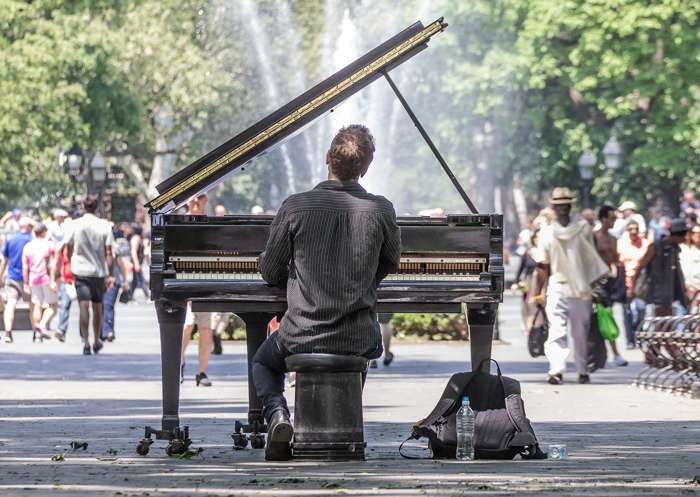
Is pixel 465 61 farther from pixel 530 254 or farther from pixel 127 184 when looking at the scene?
pixel 530 254

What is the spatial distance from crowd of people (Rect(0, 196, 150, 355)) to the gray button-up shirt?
44.9 feet

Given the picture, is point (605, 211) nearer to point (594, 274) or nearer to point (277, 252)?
point (594, 274)

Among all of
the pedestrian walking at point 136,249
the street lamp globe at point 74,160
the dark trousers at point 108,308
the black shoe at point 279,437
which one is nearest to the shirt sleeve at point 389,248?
the black shoe at point 279,437

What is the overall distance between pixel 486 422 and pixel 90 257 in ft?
45.7

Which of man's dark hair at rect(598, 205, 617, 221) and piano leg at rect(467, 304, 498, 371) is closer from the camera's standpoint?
piano leg at rect(467, 304, 498, 371)

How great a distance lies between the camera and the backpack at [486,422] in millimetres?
11117

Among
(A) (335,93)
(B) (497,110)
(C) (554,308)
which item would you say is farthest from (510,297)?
(A) (335,93)

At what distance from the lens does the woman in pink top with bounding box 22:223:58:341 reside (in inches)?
1134

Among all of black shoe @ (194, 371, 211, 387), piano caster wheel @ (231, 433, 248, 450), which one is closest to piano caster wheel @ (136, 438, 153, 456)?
piano caster wheel @ (231, 433, 248, 450)

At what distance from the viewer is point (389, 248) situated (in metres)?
11.1

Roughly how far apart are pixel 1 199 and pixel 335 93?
54510mm

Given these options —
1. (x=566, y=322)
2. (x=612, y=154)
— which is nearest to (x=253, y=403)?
(x=566, y=322)

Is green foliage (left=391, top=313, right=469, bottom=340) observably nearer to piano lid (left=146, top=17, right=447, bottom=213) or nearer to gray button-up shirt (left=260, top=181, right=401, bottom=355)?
piano lid (left=146, top=17, right=447, bottom=213)

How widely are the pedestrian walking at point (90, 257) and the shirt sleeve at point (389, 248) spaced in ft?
44.2
